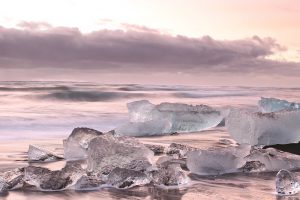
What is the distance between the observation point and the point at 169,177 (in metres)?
2.57

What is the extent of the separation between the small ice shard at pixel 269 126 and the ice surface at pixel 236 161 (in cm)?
121

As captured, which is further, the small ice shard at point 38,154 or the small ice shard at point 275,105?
the small ice shard at point 275,105

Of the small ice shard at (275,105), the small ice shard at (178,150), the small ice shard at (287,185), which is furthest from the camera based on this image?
the small ice shard at (275,105)

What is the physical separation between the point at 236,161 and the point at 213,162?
0.53ft

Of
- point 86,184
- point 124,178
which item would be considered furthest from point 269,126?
point 86,184

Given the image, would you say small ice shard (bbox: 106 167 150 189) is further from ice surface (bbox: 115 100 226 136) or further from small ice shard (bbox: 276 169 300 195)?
ice surface (bbox: 115 100 226 136)

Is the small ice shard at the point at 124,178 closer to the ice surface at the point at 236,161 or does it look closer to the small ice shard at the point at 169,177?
the small ice shard at the point at 169,177

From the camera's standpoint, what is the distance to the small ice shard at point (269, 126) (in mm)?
4559

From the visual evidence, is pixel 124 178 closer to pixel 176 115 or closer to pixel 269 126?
pixel 269 126

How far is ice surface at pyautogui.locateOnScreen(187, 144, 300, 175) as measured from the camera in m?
2.98

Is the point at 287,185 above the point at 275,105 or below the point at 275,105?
below

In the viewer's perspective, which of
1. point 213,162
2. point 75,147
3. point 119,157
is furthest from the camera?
point 75,147

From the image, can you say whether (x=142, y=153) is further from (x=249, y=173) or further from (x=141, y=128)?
(x=141, y=128)

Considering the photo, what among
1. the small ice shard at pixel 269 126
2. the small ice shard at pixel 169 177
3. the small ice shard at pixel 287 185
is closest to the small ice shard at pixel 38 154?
the small ice shard at pixel 169 177
